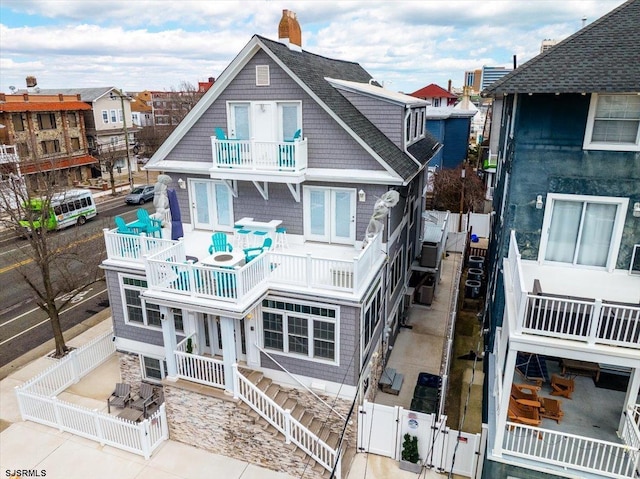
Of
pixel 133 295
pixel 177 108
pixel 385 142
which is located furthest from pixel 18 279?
pixel 177 108

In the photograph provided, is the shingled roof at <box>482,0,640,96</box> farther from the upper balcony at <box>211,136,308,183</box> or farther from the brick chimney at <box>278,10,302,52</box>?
the brick chimney at <box>278,10,302,52</box>

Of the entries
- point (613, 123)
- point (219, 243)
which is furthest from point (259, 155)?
point (613, 123)

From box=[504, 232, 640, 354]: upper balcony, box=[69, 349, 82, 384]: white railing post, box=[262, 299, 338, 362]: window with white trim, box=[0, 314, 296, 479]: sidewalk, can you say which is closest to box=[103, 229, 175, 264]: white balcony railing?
box=[69, 349, 82, 384]: white railing post

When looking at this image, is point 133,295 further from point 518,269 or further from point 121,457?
point 518,269

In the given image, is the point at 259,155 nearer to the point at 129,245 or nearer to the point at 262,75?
the point at 262,75

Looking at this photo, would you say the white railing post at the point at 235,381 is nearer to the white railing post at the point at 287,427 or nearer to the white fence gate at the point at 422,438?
the white railing post at the point at 287,427
